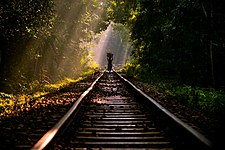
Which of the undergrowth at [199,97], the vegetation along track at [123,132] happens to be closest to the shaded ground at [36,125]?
the vegetation along track at [123,132]

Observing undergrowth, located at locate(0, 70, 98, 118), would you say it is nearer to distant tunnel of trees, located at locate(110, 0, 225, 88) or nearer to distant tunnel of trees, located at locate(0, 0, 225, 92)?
distant tunnel of trees, located at locate(0, 0, 225, 92)

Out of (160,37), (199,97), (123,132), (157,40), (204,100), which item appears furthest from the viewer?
(157,40)

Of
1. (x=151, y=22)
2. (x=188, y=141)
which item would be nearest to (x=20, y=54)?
(x=151, y=22)

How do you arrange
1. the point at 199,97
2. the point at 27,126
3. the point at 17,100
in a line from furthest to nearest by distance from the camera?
the point at 199,97 → the point at 17,100 → the point at 27,126

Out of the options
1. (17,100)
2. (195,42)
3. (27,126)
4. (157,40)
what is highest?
(157,40)

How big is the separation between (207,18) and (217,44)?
5.08 feet

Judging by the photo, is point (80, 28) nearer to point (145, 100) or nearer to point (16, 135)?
point (145, 100)

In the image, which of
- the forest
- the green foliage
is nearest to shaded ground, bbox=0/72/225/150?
the green foliage

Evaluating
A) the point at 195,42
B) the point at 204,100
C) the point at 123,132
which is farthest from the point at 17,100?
the point at 195,42

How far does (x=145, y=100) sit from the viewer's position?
25.1 ft

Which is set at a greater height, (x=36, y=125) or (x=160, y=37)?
(x=160, y=37)

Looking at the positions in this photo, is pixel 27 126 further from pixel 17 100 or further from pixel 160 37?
pixel 160 37

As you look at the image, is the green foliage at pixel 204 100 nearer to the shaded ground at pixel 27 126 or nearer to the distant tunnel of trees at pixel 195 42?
the distant tunnel of trees at pixel 195 42

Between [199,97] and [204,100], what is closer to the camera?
[204,100]
